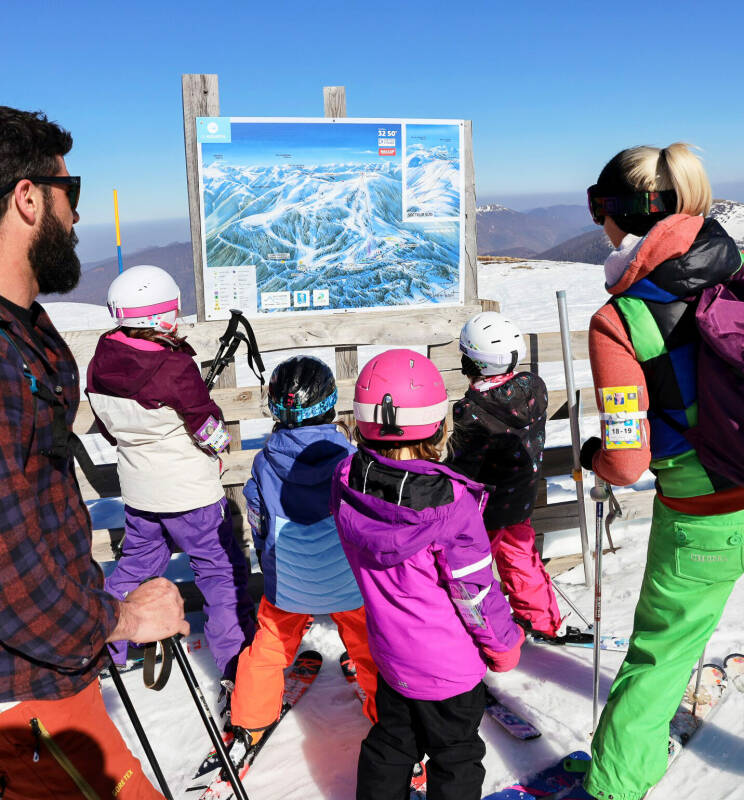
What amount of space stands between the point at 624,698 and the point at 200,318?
3.19 m

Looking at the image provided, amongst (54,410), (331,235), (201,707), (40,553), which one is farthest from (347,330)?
(40,553)

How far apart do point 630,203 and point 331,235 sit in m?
2.58

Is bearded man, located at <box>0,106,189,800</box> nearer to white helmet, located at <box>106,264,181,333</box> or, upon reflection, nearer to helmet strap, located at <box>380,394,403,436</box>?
helmet strap, located at <box>380,394,403,436</box>

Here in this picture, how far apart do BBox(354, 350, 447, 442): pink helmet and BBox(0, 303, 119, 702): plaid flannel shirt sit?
950 millimetres

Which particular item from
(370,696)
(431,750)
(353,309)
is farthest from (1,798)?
(353,309)

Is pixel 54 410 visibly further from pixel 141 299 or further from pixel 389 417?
pixel 141 299

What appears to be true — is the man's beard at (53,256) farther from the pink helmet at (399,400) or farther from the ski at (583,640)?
the ski at (583,640)

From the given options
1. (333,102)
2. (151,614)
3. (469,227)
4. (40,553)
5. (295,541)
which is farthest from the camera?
(469,227)

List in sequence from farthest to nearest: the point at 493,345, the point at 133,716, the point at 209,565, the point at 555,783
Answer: the point at 209,565
the point at 493,345
the point at 555,783
the point at 133,716

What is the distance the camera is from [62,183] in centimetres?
167

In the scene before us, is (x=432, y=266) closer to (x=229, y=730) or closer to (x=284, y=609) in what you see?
(x=284, y=609)

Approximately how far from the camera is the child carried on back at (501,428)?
353cm

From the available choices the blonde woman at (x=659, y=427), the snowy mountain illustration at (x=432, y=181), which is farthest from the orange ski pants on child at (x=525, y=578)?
the snowy mountain illustration at (x=432, y=181)

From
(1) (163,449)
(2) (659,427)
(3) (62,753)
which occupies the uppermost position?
(2) (659,427)
